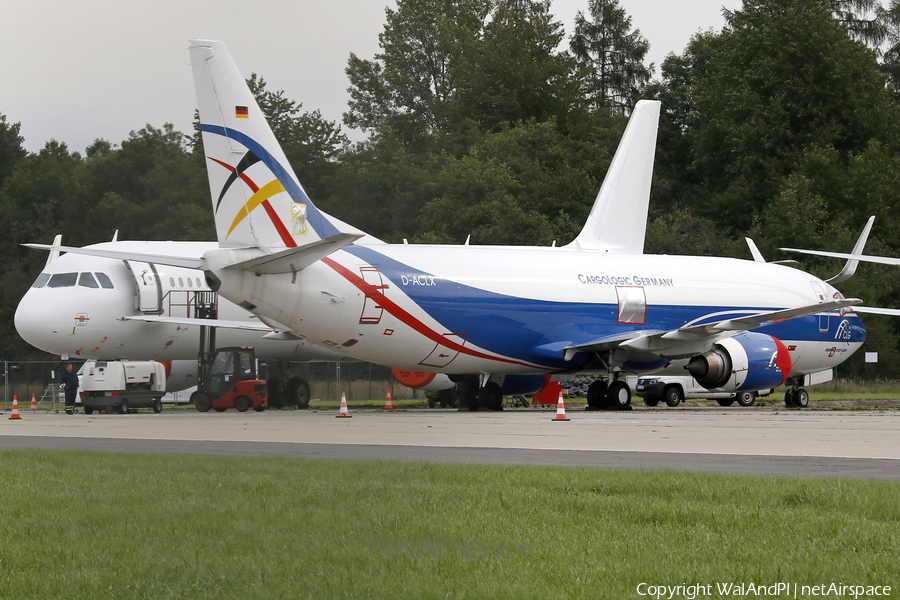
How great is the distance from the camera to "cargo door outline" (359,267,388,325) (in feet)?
69.6

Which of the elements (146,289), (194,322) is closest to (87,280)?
(146,289)

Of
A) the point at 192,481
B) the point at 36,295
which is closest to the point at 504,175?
the point at 36,295

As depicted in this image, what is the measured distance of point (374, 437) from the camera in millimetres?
15234

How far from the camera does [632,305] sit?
2609cm

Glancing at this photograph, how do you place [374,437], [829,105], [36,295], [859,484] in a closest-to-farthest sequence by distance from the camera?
1. [859,484]
2. [374,437]
3. [36,295]
4. [829,105]

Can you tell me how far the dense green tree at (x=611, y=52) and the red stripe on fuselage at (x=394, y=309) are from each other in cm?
5226

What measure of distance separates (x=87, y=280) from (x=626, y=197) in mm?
14424

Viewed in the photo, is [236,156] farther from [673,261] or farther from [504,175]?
[504,175]

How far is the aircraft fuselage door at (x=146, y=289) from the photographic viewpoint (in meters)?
26.1

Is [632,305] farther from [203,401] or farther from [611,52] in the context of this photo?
[611,52]

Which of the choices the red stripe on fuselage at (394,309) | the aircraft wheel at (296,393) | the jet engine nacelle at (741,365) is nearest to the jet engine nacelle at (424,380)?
the aircraft wheel at (296,393)

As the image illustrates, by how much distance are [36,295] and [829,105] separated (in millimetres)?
44816

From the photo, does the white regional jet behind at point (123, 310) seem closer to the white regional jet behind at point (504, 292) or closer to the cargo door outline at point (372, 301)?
the white regional jet behind at point (504, 292)

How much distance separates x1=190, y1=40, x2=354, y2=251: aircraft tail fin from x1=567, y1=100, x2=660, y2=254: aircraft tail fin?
10999 mm
